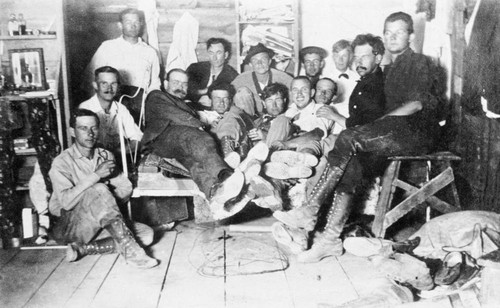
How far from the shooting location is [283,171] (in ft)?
10.8

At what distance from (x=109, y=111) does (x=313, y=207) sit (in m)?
1.97

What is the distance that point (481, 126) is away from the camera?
3.30m

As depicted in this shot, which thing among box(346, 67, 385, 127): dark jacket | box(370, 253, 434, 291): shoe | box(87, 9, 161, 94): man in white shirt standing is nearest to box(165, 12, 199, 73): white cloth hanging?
box(87, 9, 161, 94): man in white shirt standing

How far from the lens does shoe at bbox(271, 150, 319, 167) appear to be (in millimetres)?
3336

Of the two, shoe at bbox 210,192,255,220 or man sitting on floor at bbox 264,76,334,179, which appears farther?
man sitting on floor at bbox 264,76,334,179

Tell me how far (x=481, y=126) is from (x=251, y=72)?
84.3 inches

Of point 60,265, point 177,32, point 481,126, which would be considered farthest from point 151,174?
point 481,126

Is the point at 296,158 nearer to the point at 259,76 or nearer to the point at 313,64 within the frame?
the point at 259,76

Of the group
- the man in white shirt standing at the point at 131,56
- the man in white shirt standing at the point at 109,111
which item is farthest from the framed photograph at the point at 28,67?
the man in white shirt standing at the point at 131,56

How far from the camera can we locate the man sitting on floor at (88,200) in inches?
120

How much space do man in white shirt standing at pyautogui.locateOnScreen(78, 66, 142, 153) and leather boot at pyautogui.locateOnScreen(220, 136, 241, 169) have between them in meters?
0.77

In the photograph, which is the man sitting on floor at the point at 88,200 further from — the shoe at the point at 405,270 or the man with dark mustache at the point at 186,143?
the shoe at the point at 405,270

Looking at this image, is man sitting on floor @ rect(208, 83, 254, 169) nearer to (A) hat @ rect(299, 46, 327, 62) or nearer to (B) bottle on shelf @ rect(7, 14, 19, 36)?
(A) hat @ rect(299, 46, 327, 62)

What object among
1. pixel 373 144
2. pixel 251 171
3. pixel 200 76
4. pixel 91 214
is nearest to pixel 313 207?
pixel 251 171
